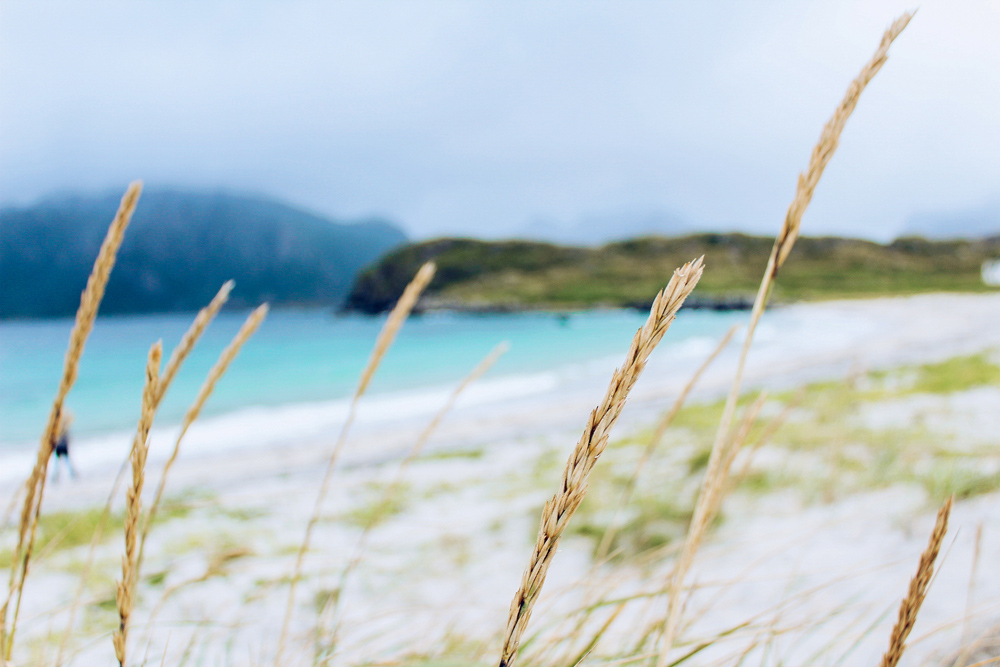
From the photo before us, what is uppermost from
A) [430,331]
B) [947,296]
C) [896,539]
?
[947,296]

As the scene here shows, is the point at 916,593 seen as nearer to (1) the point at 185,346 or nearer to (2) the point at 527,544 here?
(1) the point at 185,346

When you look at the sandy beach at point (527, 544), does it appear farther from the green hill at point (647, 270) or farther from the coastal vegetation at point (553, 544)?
the green hill at point (647, 270)

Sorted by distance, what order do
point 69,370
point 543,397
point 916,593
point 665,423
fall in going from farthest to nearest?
point 543,397 < point 665,423 < point 69,370 < point 916,593

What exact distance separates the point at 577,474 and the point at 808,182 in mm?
476

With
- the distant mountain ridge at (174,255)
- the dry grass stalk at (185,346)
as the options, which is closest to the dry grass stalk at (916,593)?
the dry grass stalk at (185,346)

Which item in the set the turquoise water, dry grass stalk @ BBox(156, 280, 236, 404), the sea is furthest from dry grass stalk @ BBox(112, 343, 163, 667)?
the turquoise water

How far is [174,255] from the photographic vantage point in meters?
154

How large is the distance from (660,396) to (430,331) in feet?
143

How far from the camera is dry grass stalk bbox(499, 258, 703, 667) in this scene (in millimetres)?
402

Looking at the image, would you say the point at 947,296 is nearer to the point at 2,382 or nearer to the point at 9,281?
the point at 2,382

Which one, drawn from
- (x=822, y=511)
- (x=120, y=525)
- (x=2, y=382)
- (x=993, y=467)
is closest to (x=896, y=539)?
(x=822, y=511)

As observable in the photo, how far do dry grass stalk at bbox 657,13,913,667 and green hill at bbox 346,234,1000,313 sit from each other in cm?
7230

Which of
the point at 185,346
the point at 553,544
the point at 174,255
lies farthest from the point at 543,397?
the point at 174,255

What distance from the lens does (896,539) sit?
8.82 feet
